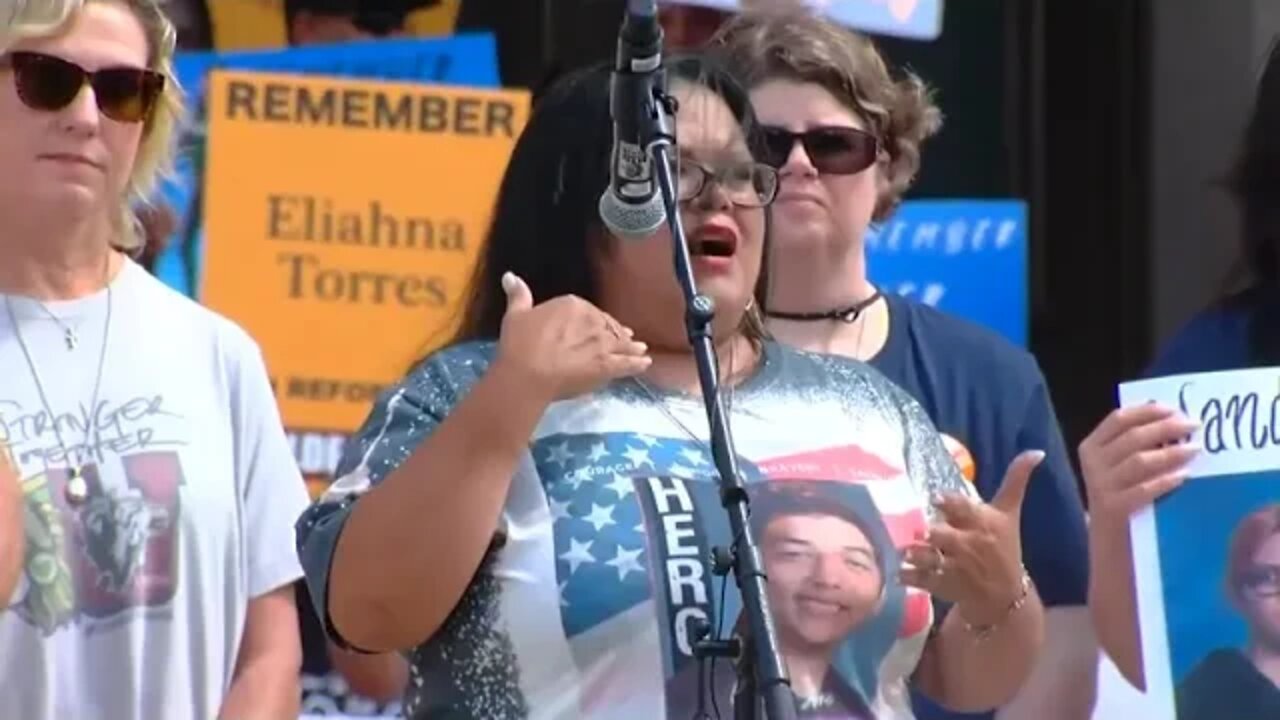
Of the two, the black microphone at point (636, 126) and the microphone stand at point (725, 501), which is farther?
the black microphone at point (636, 126)

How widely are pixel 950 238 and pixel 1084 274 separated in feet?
1.99

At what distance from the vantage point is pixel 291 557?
11.4ft

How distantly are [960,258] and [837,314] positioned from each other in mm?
1496

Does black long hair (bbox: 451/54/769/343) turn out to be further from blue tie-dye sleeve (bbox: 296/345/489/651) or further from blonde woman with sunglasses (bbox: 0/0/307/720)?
blonde woman with sunglasses (bbox: 0/0/307/720)

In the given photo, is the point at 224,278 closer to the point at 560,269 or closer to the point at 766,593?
the point at 560,269

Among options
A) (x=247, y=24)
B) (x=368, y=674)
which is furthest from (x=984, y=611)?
(x=247, y=24)

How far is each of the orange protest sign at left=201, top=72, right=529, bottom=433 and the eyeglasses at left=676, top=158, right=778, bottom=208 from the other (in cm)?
186

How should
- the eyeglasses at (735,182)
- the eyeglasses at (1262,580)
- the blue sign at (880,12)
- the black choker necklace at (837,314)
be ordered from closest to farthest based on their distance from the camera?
the eyeglasses at (735,182) < the eyeglasses at (1262,580) < the black choker necklace at (837,314) < the blue sign at (880,12)

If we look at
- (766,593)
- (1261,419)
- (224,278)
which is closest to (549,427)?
(766,593)

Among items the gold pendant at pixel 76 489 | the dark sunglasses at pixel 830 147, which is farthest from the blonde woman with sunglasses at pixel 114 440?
the dark sunglasses at pixel 830 147

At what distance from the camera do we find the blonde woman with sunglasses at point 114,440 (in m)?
3.32

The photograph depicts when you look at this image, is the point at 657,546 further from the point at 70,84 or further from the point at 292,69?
the point at 292,69

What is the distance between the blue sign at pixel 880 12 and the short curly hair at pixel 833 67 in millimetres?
808

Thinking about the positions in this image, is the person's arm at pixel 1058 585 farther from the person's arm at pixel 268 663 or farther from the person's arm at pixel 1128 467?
the person's arm at pixel 268 663
